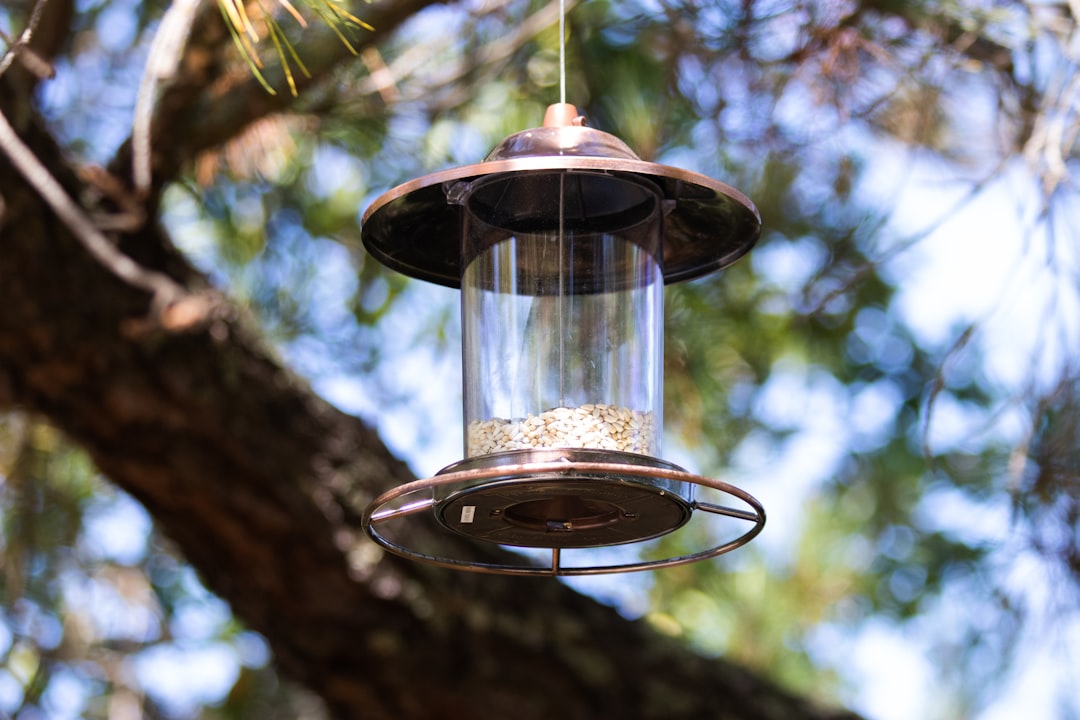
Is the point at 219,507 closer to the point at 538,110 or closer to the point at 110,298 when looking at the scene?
the point at 110,298

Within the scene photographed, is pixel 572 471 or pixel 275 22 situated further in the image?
pixel 275 22

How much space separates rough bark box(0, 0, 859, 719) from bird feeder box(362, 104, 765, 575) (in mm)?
1027

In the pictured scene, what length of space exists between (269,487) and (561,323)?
1358mm

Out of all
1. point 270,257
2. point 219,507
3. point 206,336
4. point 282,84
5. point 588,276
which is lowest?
point 588,276

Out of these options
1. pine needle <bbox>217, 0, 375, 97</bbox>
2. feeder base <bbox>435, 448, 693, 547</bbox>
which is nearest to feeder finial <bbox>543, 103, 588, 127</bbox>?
pine needle <bbox>217, 0, 375, 97</bbox>

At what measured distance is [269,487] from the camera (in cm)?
272

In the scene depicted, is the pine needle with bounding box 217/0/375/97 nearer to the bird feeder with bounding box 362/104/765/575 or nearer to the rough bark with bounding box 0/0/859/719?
the bird feeder with bounding box 362/104/765/575

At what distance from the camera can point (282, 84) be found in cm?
256

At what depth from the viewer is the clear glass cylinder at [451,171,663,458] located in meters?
1.47

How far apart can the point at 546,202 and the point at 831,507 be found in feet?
10.5

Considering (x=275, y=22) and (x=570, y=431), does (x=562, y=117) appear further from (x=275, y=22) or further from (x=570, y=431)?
(x=275, y=22)

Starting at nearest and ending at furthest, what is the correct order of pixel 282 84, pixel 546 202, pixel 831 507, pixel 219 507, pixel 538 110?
1. pixel 546 202
2. pixel 282 84
3. pixel 219 507
4. pixel 538 110
5. pixel 831 507

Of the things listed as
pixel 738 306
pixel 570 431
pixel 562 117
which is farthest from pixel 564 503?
pixel 738 306

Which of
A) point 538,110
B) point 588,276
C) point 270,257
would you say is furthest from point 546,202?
point 270,257
